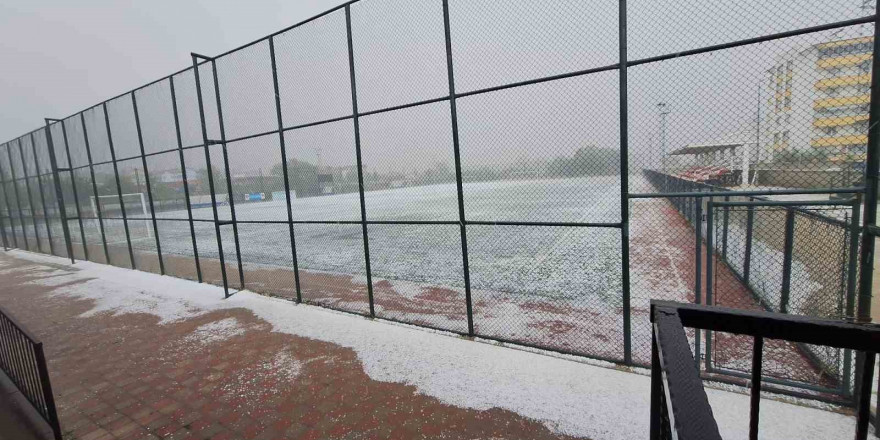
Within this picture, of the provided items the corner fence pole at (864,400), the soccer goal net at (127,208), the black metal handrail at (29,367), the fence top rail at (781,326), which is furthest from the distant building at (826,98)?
the soccer goal net at (127,208)

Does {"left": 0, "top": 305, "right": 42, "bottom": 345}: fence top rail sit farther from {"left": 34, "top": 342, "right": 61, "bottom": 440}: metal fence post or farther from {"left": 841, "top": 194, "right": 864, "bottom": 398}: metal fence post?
{"left": 841, "top": 194, "right": 864, "bottom": 398}: metal fence post

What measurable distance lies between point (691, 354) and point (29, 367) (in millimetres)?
4811

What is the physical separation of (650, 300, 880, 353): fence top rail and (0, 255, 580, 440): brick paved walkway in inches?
78.9

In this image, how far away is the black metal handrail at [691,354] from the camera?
873mm

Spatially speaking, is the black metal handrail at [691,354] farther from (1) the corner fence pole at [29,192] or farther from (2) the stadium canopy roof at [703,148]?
(1) the corner fence pole at [29,192]

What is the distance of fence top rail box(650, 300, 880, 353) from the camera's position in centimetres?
114

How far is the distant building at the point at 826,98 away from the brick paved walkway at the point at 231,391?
9.96 feet

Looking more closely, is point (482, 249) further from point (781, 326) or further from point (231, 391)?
point (781, 326)

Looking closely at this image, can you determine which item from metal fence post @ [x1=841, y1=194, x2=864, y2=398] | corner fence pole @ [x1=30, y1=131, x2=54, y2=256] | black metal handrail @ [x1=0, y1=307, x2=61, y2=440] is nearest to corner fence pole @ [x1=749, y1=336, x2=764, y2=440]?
metal fence post @ [x1=841, y1=194, x2=864, y2=398]

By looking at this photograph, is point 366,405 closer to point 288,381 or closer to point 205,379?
point 288,381

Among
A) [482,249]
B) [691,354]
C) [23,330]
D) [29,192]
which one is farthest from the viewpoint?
[29,192]

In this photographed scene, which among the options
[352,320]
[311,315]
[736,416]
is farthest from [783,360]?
[311,315]

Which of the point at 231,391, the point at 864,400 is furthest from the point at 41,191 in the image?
the point at 864,400

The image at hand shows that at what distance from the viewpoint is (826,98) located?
3010 mm
